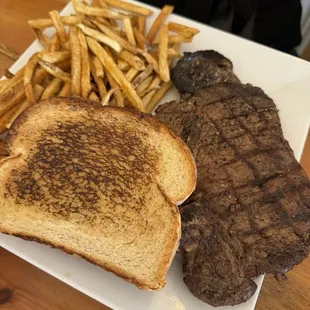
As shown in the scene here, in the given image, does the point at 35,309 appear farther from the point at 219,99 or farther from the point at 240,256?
the point at 219,99

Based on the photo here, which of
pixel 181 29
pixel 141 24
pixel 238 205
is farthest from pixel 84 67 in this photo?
pixel 238 205

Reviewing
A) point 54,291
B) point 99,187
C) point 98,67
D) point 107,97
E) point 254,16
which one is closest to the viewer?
point 99,187

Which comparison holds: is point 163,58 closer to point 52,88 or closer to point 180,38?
point 180,38

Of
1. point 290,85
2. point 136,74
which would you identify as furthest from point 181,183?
point 290,85

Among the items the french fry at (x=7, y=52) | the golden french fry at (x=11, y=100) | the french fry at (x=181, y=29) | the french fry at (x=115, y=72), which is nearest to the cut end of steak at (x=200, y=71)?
the french fry at (x=181, y=29)

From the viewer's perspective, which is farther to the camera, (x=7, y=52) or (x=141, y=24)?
(x=7, y=52)

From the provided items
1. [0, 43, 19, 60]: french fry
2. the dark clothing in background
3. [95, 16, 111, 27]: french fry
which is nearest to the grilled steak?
[95, 16, 111, 27]: french fry

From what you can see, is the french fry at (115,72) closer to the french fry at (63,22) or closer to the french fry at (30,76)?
the french fry at (63,22)
